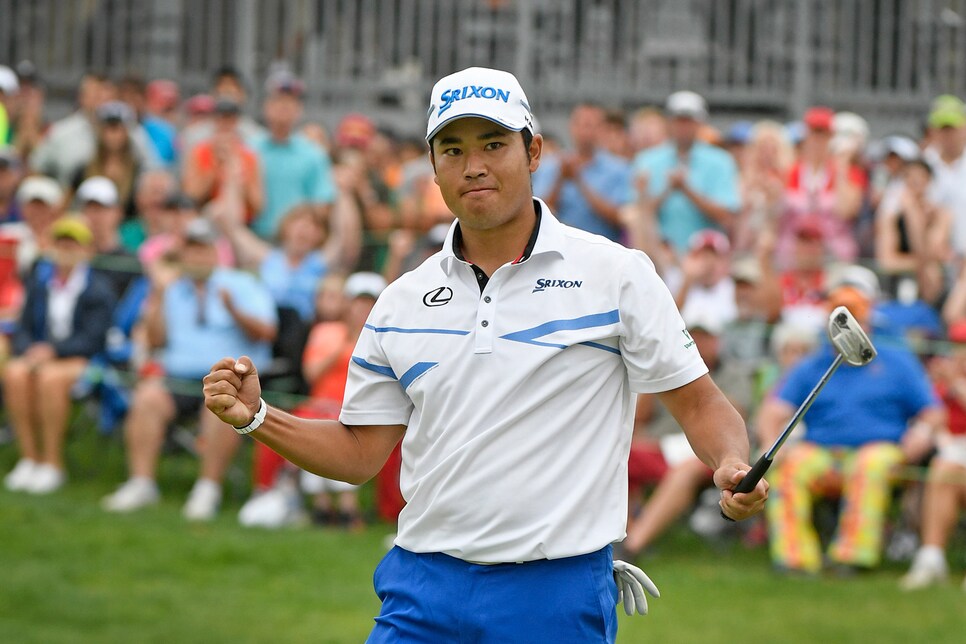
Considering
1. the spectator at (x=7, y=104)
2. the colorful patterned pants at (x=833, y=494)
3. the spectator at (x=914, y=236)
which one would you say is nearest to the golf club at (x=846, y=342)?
the colorful patterned pants at (x=833, y=494)

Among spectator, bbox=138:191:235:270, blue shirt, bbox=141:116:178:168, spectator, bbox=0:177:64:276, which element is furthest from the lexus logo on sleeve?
blue shirt, bbox=141:116:178:168

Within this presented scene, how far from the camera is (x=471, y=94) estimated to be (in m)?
4.25

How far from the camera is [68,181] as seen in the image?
1377 cm

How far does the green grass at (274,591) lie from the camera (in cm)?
849

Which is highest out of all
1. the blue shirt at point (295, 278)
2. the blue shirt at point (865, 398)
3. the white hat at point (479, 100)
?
the white hat at point (479, 100)

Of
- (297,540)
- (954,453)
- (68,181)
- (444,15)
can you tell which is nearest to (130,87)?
(68,181)

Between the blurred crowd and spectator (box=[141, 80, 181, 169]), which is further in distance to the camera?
spectator (box=[141, 80, 181, 169])

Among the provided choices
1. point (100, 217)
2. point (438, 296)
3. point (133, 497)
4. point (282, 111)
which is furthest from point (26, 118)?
point (438, 296)

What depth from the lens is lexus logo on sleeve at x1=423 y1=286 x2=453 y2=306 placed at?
14.3 ft

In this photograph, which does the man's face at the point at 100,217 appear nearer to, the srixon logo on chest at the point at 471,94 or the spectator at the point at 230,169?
the spectator at the point at 230,169

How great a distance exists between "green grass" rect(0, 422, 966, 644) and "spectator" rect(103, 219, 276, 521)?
0.67m

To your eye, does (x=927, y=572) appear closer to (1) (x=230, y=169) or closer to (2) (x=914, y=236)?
(2) (x=914, y=236)

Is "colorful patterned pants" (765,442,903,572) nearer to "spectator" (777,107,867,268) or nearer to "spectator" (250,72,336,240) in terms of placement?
"spectator" (777,107,867,268)

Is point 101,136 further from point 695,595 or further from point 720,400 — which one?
point 720,400
